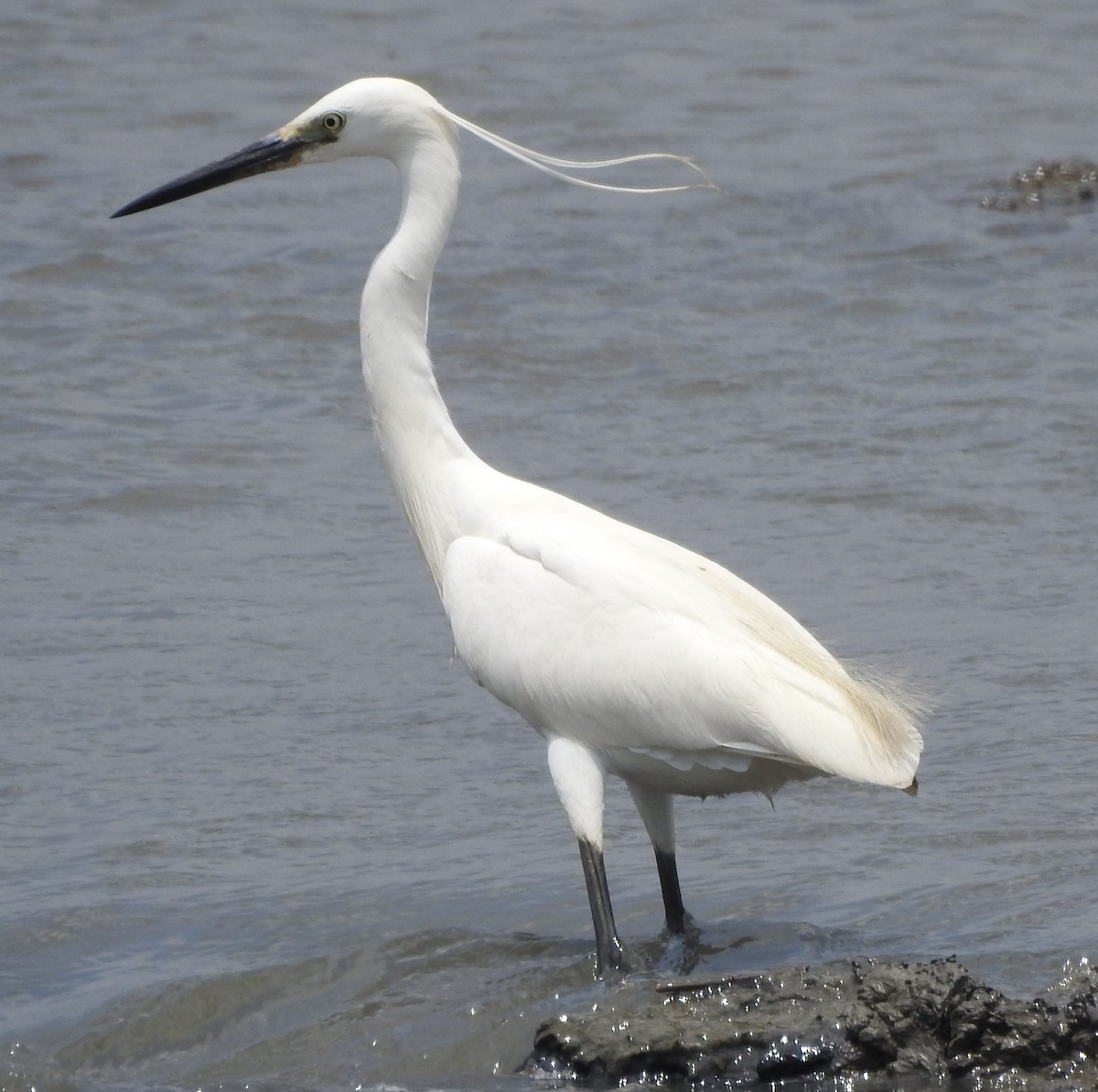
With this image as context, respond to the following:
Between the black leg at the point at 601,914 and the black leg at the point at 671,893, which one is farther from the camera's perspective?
the black leg at the point at 671,893

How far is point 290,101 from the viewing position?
16062 mm

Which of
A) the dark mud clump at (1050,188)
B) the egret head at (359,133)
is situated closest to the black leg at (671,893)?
the egret head at (359,133)

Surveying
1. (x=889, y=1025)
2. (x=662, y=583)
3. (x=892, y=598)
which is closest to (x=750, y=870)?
(x=662, y=583)

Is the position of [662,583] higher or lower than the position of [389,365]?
lower

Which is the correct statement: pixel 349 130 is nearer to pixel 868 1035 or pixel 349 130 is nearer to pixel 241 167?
pixel 241 167

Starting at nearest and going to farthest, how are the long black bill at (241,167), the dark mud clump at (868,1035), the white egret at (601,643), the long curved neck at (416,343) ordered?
the dark mud clump at (868,1035)
the white egret at (601,643)
the long curved neck at (416,343)
the long black bill at (241,167)

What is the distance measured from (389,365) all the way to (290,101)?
10.9m

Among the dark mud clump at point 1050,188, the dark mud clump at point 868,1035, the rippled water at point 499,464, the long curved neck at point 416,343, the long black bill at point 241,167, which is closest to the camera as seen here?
the dark mud clump at point 868,1035

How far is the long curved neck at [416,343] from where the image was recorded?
569 centimetres

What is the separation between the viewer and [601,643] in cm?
517

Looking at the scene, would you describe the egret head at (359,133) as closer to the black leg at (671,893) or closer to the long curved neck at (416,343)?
the long curved neck at (416,343)

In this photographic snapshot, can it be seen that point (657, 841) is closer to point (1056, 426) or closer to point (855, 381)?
point (1056, 426)

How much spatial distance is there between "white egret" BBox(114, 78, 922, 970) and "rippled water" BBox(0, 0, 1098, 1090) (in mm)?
485

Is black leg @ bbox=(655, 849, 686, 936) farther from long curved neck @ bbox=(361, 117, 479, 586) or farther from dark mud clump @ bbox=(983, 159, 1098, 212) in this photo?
dark mud clump @ bbox=(983, 159, 1098, 212)
